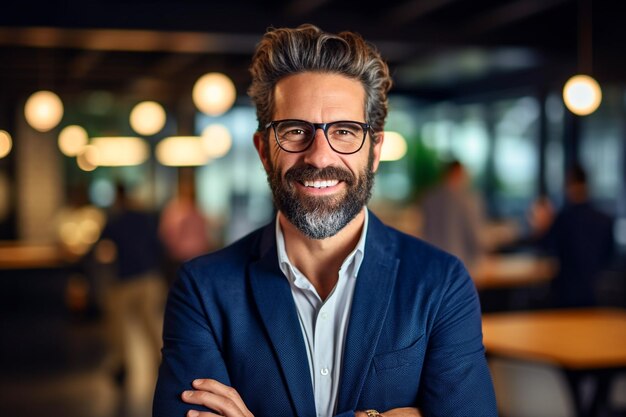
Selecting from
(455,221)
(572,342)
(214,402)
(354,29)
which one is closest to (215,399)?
(214,402)

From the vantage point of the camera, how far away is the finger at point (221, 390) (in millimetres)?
1810

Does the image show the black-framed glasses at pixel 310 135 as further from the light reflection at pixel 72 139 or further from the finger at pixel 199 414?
the light reflection at pixel 72 139

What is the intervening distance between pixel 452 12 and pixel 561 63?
230cm

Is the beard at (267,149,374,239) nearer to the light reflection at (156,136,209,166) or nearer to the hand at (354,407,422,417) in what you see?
the hand at (354,407,422,417)

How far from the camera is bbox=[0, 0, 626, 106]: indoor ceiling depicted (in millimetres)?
7520

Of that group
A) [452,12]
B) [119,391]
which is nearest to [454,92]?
[452,12]

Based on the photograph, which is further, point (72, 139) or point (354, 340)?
point (72, 139)

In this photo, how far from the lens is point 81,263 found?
35.6ft

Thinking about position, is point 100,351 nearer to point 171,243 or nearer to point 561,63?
point 171,243

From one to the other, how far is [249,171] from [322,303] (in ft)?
44.8

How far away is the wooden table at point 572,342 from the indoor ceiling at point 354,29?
141 inches

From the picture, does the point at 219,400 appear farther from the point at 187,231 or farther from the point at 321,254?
the point at 187,231

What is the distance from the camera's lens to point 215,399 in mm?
1796

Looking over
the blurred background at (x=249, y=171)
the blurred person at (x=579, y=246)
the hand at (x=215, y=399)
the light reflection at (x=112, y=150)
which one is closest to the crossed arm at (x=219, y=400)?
the hand at (x=215, y=399)
